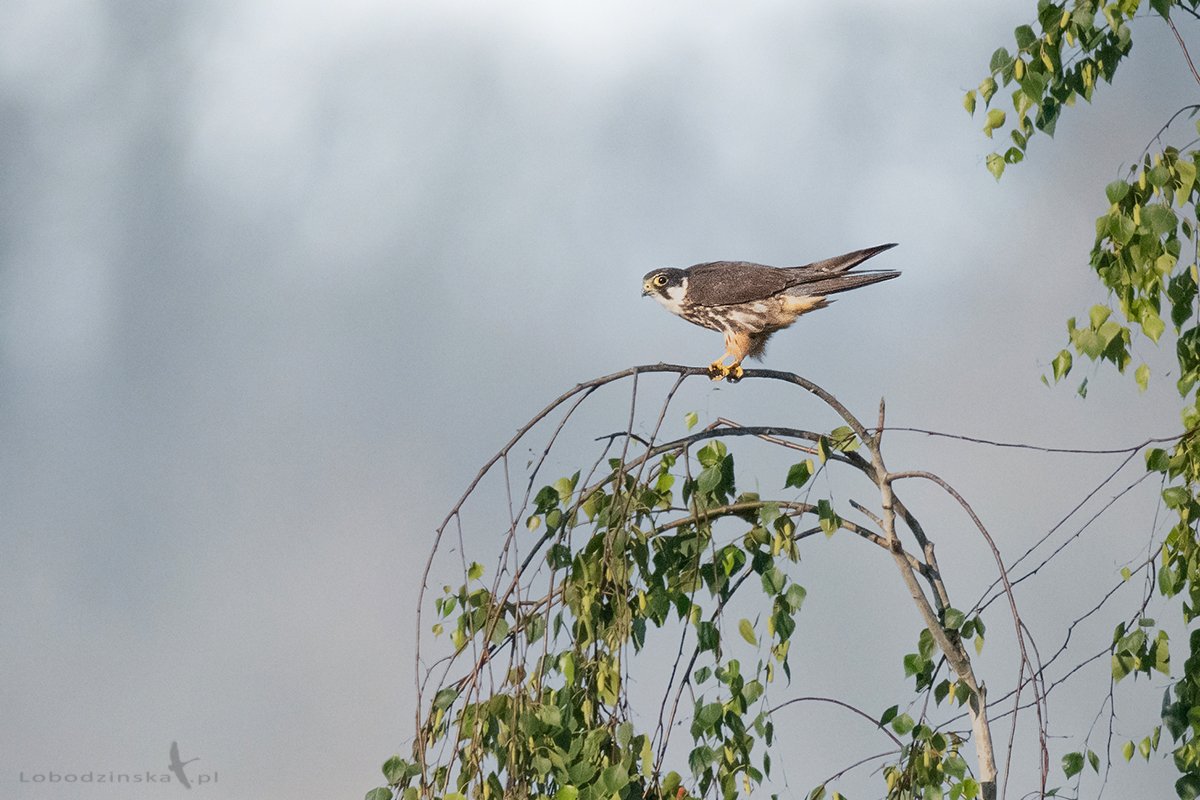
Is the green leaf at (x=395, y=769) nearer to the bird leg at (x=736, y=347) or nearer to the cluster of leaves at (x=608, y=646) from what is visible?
the cluster of leaves at (x=608, y=646)

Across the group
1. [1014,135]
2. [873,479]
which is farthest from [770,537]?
[1014,135]

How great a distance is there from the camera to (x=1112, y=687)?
2.05 meters

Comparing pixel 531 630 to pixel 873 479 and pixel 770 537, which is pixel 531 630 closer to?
pixel 770 537

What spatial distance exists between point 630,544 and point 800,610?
1.06ft

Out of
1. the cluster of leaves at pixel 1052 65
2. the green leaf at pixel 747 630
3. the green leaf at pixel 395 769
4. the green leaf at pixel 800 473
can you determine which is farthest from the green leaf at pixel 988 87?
the green leaf at pixel 395 769

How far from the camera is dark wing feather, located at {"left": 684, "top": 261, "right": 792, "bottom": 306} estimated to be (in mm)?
2846

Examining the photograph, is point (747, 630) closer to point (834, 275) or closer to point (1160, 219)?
point (1160, 219)

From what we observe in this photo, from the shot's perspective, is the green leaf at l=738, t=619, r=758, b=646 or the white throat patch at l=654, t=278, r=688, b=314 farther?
the white throat patch at l=654, t=278, r=688, b=314

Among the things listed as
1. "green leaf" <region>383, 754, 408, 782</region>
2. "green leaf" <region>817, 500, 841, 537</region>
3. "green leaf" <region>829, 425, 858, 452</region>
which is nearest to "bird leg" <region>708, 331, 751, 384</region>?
"green leaf" <region>829, 425, 858, 452</region>

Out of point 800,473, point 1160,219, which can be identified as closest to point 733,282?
point 800,473

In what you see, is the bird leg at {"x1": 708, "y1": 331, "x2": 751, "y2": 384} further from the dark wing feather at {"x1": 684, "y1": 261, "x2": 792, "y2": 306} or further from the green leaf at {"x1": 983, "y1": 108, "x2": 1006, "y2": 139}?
the green leaf at {"x1": 983, "y1": 108, "x2": 1006, "y2": 139}

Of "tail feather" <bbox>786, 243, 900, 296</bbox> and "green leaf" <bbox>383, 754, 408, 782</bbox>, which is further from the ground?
"tail feather" <bbox>786, 243, 900, 296</bbox>

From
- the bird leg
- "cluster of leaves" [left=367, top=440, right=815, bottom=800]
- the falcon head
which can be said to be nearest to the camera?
"cluster of leaves" [left=367, top=440, right=815, bottom=800]

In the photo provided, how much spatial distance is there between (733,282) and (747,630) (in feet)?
4.41
